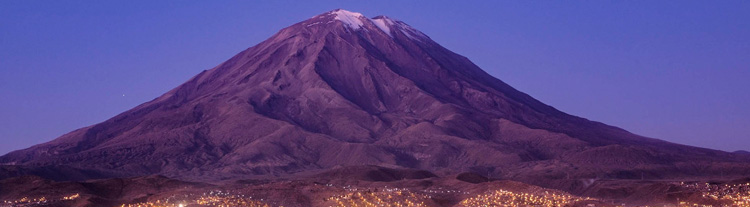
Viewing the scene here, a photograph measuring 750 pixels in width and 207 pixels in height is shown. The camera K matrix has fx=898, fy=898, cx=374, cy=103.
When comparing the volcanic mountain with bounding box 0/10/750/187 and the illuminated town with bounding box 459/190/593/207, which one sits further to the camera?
the volcanic mountain with bounding box 0/10/750/187

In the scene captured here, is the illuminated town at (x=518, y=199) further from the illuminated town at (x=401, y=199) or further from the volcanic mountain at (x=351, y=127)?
the volcanic mountain at (x=351, y=127)

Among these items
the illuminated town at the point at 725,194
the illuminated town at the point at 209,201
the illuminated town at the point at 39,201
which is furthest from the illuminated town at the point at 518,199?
the illuminated town at the point at 39,201

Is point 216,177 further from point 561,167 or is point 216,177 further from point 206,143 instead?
point 561,167

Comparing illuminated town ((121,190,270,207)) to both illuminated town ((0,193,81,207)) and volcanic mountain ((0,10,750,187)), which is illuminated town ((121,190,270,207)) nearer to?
illuminated town ((0,193,81,207))

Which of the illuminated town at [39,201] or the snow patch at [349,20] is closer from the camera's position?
the illuminated town at [39,201]

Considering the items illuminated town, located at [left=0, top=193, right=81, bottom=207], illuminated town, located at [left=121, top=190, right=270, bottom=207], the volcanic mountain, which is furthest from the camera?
the volcanic mountain

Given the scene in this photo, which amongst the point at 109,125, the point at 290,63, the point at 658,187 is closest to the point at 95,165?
the point at 109,125

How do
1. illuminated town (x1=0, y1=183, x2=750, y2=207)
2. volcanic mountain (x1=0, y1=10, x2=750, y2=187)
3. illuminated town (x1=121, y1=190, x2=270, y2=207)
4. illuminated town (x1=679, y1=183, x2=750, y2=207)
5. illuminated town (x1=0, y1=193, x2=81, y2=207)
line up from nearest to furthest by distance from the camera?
illuminated town (x1=121, y1=190, x2=270, y2=207), illuminated town (x1=0, y1=183, x2=750, y2=207), illuminated town (x1=0, y1=193, x2=81, y2=207), illuminated town (x1=679, y1=183, x2=750, y2=207), volcanic mountain (x1=0, y1=10, x2=750, y2=187)

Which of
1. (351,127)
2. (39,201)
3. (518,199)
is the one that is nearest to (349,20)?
(351,127)

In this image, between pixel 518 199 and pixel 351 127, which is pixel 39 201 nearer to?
pixel 518 199

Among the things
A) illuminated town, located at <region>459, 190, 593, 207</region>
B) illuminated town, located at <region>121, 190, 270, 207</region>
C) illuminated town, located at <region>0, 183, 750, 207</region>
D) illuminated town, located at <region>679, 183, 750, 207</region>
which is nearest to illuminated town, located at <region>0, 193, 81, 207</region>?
illuminated town, located at <region>0, 183, 750, 207</region>
